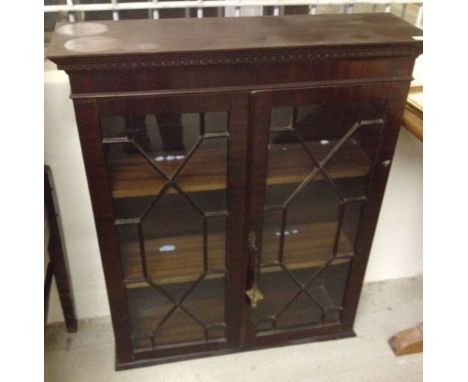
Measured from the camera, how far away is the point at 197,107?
105 centimetres

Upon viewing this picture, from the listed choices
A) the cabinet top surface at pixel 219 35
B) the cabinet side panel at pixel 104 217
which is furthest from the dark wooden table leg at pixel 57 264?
the cabinet top surface at pixel 219 35

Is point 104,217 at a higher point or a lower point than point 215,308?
higher

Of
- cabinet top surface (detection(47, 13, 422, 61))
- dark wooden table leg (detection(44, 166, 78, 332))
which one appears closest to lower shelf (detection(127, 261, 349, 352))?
dark wooden table leg (detection(44, 166, 78, 332))

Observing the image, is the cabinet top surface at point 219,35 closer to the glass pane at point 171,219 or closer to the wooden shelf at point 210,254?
the glass pane at point 171,219

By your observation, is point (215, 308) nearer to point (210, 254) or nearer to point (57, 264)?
point (210, 254)

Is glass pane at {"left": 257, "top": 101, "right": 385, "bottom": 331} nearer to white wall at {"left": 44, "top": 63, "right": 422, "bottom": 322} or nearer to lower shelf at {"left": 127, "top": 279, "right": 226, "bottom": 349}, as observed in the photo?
lower shelf at {"left": 127, "top": 279, "right": 226, "bottom": 349}

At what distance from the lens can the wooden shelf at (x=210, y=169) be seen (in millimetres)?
1133

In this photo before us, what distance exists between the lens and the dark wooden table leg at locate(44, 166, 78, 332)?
1322 millimetres

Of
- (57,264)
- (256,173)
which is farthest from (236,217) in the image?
(57,264)

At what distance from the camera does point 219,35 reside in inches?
41.2

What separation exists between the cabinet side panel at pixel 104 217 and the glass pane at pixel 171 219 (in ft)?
0.07

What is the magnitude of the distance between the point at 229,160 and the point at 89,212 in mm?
525
